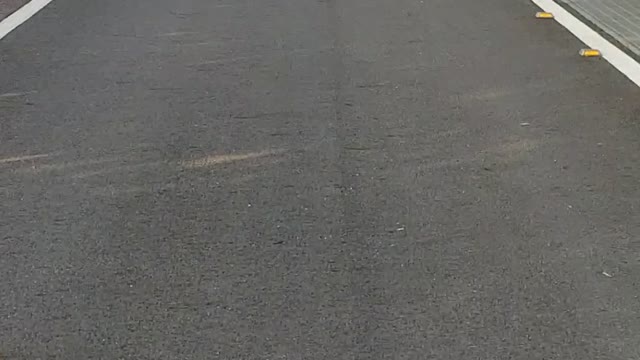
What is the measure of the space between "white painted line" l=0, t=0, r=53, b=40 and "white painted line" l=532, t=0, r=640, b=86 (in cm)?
520

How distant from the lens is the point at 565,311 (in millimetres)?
4738

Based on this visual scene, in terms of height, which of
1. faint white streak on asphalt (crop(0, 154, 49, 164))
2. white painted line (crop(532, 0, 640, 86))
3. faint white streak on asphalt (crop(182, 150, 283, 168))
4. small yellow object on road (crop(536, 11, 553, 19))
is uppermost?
faint white streak on asphalt (crop(0, 154, 49, 164))

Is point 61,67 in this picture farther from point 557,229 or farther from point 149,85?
point 557,229

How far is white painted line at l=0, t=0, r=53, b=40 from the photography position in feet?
33.5

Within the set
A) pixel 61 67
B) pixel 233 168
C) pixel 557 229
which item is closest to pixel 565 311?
pixel 557 229

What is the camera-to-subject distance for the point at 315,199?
596 cm

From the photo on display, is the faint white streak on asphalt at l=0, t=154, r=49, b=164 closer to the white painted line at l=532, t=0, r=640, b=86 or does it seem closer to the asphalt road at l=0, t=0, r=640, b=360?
the asphalt road at l=0, t=0, r=640, b=360

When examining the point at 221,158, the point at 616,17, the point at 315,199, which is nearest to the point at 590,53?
the point at 616,17

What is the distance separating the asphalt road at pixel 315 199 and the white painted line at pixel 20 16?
48 centimetres

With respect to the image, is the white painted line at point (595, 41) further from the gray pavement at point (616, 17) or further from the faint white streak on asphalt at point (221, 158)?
the faint white streak on asphalt at point (221, 158)

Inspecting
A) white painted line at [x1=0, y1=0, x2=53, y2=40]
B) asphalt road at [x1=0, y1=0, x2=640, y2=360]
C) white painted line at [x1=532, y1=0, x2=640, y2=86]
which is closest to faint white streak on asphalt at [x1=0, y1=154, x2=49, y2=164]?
asphalt road at [x1=0, y1=0, x2=640, y2=360]

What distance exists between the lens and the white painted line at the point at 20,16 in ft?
33.5

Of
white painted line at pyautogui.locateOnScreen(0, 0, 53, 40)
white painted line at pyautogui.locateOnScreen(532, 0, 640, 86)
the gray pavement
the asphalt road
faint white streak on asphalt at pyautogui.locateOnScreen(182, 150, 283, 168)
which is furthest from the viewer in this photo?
white painted line at pyautogui.locateOnScreen(0, 0, 53, 40)

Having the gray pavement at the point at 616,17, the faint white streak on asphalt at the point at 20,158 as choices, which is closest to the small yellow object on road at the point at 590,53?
the gray pavement at the point at 616,17
